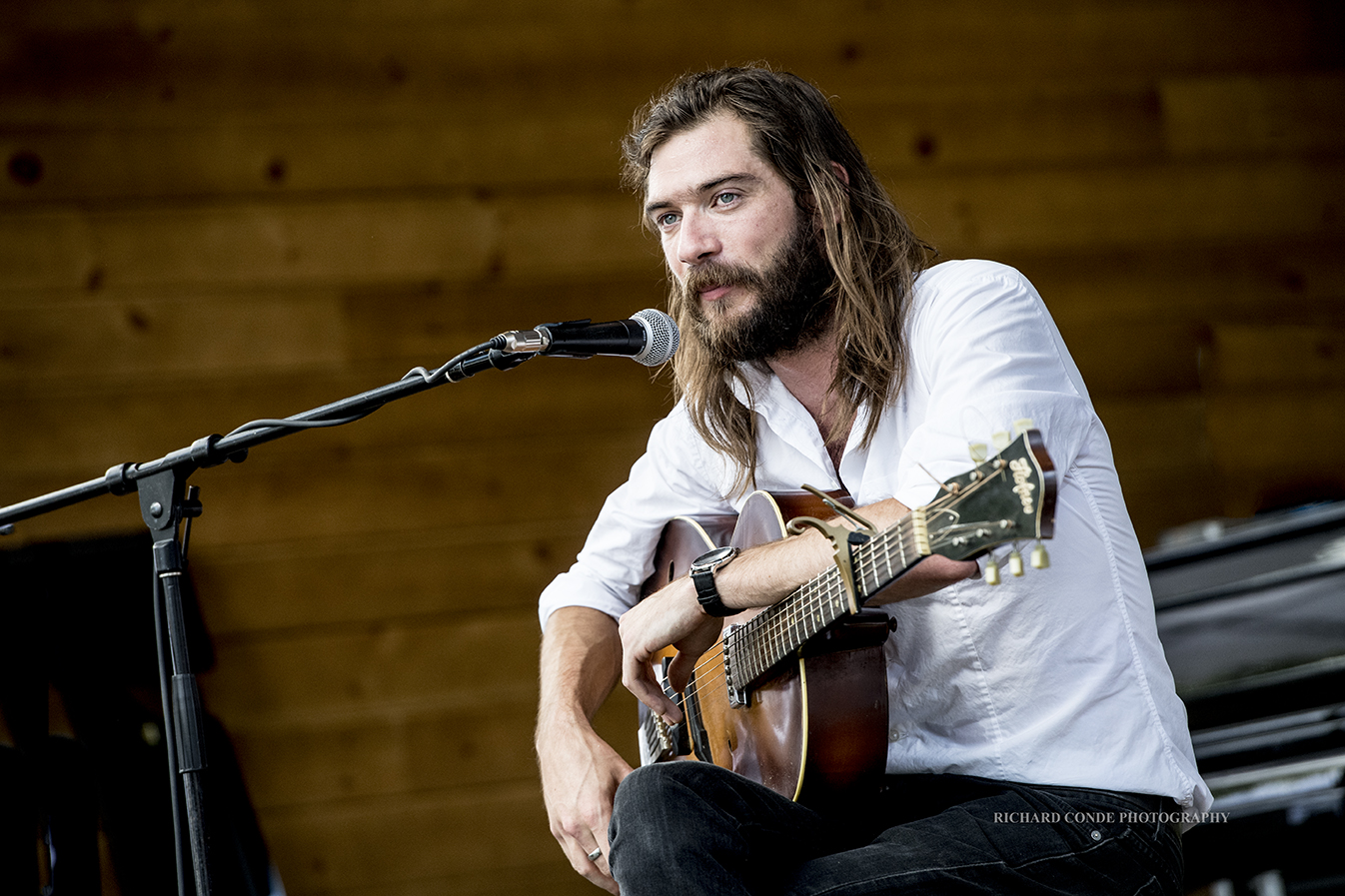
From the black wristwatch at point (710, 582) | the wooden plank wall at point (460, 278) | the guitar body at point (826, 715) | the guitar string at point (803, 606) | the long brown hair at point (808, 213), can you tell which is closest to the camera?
the guitar string at point (803, 606)

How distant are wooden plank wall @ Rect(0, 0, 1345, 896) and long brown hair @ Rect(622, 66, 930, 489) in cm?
131

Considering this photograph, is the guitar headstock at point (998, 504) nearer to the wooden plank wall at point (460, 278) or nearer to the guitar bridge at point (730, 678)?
the guitar bridge at point (730, 678)

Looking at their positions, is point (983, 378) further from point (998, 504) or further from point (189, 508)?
point (189, 508)

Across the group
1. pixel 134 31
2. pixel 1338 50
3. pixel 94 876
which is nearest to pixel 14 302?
pixel 134 31

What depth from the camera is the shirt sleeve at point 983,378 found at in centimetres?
149

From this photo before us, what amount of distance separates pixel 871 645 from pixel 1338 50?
10.2 feet

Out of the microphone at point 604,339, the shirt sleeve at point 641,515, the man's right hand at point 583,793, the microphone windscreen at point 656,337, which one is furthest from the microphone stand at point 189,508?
the shirt sleeve at point 641,515

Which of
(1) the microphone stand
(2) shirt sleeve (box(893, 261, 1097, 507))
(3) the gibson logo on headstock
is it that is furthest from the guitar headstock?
(1) the microphone stand

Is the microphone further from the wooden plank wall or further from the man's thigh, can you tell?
the wooden plank wall

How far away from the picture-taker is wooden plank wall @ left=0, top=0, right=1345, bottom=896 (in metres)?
3.24

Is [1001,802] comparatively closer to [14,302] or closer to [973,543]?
[973,543]

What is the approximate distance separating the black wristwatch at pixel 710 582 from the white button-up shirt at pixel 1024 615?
9.5 inches

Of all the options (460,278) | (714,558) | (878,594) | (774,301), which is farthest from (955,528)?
(460,278)

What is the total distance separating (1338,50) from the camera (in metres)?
3.66
